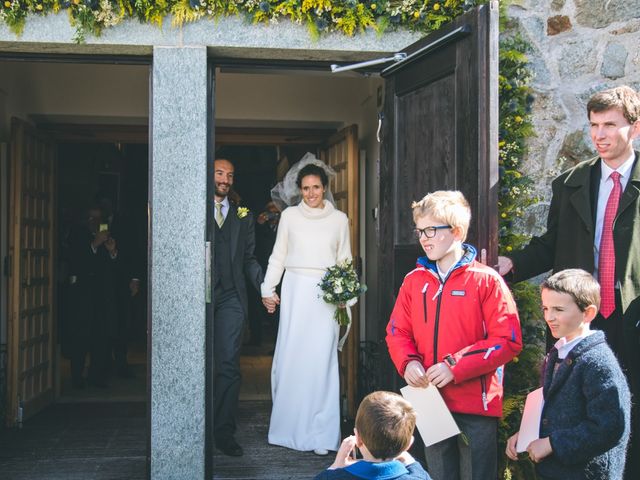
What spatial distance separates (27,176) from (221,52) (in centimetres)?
270

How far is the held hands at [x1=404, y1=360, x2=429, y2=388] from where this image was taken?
3.29 m

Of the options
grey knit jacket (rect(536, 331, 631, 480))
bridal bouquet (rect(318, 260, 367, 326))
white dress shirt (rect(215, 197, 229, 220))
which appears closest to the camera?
grey knit jacket (rect(536, 331, 631, 480))

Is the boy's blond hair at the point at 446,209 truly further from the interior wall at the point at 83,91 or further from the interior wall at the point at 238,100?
the interior wall at the point at 83,91

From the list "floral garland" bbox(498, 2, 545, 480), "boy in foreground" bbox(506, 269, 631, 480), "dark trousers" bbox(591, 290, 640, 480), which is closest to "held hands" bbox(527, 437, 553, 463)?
"boy in foreground" bbox(506, 269, 631, 480)

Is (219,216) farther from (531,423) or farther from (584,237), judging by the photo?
(531,423)

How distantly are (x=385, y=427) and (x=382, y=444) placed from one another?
5 cm

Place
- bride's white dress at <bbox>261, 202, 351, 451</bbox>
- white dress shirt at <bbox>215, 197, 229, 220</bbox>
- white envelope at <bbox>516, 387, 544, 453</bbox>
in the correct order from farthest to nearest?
white dress shirt at <bbox>215, 197, 229, 220</bbox>, bride's white dress at <bbox>261, 202, 351, 451</bbox>, white envelope at <bbox>516, 387, 544, 453</bbox>

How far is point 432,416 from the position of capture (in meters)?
3.29

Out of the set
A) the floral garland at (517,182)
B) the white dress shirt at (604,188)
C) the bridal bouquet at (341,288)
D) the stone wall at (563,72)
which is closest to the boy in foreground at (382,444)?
the white dress shirt at (604,188)

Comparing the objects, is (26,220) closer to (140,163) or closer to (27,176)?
(27,176)

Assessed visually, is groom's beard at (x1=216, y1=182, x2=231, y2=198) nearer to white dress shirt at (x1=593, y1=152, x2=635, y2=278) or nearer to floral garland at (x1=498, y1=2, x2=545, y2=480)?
floral garland at (x1=498, y1=2, x2=545, y2=480)

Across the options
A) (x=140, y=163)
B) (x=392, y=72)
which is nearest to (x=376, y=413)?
(x=392, y=72)

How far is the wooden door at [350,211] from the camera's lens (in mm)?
6609

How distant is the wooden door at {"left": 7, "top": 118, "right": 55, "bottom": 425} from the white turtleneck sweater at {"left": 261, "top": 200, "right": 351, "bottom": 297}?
7.05 feet
